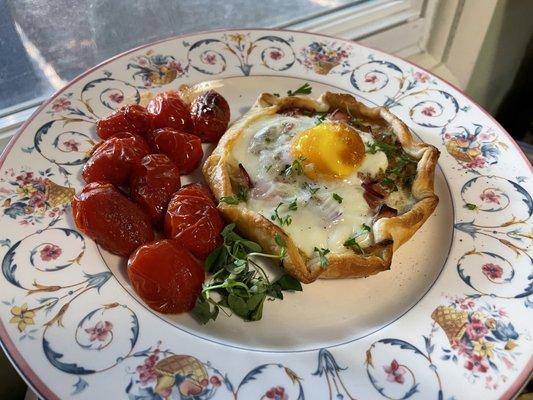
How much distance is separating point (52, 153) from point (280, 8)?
2.21 m

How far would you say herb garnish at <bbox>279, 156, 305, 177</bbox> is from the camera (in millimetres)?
2885

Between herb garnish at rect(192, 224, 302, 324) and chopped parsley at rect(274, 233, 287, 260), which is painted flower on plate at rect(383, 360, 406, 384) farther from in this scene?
chopped parsley at rect(274, 233, 287, 260)

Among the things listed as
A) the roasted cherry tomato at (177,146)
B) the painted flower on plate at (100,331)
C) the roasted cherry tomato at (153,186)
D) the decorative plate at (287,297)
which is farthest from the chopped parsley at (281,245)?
the painted flower on plate at (100,331)

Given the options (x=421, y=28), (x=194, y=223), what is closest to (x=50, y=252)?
(x=194, y=223)

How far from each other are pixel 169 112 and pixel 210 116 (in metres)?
0.23

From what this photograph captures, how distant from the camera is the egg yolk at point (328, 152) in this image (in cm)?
288

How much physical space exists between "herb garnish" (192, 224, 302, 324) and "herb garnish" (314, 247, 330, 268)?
0.53 feet

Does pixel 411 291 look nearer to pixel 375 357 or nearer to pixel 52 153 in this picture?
pixel 375 357

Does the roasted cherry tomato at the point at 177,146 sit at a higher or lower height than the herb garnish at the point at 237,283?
higher

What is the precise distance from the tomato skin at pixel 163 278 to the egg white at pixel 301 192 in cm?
53

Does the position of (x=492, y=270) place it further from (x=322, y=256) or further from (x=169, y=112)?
(x=169, y=112)

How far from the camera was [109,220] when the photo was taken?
2562 mm

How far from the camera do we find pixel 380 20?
4160 millimetres

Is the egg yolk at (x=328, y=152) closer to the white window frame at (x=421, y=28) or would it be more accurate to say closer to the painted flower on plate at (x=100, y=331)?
the painted flower on plate at (x=100, y=331)
